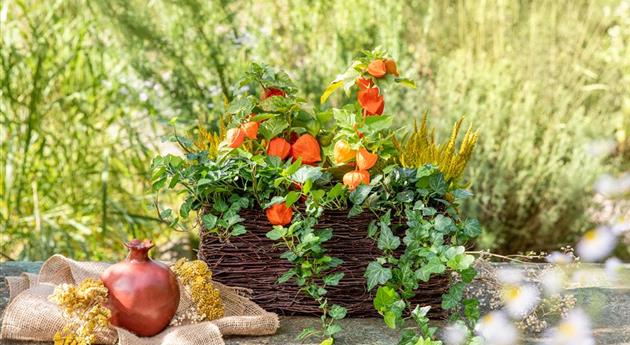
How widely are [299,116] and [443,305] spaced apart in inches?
17.1

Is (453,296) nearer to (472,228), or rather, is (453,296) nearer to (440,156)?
(472,228)

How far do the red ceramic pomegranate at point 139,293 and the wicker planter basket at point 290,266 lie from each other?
17 centimetres

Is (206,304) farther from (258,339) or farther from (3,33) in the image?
(3,33)

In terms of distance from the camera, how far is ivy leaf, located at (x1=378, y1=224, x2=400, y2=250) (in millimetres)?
1458

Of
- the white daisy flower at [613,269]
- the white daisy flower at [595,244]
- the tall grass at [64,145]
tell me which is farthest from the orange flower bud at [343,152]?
the tall grass at [64,145]

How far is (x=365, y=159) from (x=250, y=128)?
222 mm

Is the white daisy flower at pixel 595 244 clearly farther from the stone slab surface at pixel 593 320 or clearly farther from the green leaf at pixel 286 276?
the green leaf at pixel 286 276

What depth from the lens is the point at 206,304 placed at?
1.47m

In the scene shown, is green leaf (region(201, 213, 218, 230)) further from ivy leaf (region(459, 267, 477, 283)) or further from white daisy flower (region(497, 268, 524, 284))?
white daisy flower (region(497, 268, 524, 284))

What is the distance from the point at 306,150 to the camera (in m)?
1.51

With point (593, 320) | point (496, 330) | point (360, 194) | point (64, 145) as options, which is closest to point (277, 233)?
point (360, 194)

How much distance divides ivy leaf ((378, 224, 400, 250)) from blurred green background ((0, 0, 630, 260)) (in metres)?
1.45

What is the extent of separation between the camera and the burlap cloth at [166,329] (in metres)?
1.38

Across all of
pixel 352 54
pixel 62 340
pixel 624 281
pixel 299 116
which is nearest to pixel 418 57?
pixel 352 54
